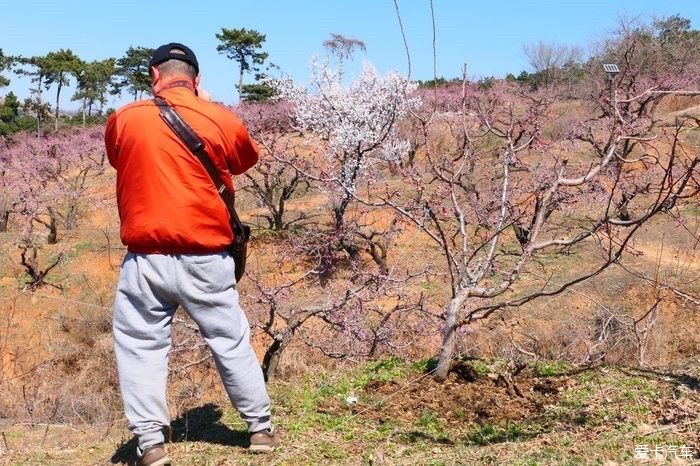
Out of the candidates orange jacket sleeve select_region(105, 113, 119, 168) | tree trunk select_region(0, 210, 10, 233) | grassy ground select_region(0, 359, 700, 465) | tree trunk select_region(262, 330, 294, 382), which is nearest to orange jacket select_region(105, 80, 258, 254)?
orange jacket sleeve select_region(105, 113, 119, 168)

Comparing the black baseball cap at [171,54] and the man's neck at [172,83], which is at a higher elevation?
the black baseball cap at [171,54]

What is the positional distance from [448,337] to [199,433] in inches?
49.7

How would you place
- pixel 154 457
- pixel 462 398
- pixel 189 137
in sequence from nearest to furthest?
pixel 189 137, pixel 154 457, pixel 462 398

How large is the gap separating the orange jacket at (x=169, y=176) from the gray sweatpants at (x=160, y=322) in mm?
70

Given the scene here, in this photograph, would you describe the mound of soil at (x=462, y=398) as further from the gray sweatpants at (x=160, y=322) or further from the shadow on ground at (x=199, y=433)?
the gray sweatpants at (x=160, y=322)

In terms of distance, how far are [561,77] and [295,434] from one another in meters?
32.9

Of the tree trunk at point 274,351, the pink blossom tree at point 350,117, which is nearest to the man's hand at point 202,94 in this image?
the tree trunk at point 274,351

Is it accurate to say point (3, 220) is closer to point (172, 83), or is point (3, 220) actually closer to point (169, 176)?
point (172, 83)

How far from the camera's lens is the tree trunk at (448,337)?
10.8 ft

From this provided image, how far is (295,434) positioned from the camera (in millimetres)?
2828

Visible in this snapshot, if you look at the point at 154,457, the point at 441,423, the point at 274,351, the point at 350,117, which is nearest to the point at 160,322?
the point at 154,457

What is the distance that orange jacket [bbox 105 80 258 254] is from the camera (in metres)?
2.33

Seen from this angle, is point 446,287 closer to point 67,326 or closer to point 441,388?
point 67,326

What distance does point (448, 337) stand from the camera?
10.9ft
